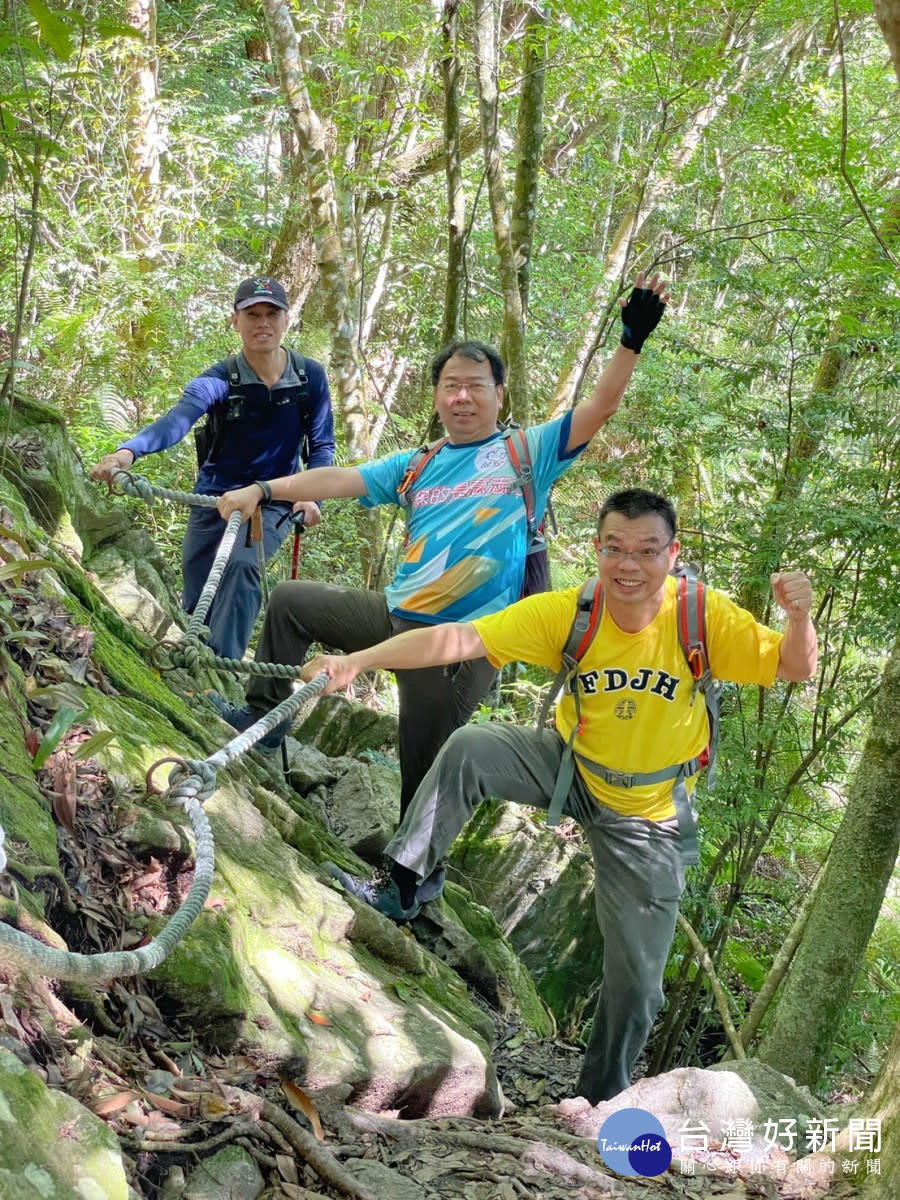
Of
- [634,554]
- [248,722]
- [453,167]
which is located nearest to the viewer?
[634,554]

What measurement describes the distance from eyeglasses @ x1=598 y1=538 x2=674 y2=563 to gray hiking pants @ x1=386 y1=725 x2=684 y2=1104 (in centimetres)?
87

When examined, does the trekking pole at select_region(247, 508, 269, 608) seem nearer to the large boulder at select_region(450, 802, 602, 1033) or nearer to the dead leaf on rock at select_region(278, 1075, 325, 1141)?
the dead leaf on rock at select_region(278, 1075, 325, 1141)

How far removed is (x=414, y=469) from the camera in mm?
4383

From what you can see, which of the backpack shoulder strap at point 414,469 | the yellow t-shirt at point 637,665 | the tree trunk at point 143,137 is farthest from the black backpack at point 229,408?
the tree trunk at point 143,137

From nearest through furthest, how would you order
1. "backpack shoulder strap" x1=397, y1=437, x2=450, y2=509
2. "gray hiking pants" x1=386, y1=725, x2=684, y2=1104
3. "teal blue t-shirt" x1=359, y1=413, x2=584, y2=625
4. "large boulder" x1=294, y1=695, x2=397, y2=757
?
1. "gray hiking pants" x1=386, y1=725, x2=684, y2=1104
2. "teal blue t-shirt" x1=359, y1=413, x2=584, y2=625
3. "backpack shoulder strap" x1=397, y1=437, x2=450, y2=509
4. "large boulder" x1=294, y1=695, x2=397, y2=757

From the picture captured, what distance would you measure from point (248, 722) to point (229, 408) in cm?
158

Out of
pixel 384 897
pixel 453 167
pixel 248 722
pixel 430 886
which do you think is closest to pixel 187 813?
pixel 384 897

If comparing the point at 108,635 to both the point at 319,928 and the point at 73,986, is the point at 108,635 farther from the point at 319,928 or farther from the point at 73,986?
the point at 73,986

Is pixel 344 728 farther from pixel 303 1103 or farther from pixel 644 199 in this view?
pixel 644 199

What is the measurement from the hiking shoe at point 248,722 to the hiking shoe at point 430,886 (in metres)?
1.07

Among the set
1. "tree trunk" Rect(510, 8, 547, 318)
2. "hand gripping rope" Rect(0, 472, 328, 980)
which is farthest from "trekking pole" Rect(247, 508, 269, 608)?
"tree trunk" Rect(510, 8, 547, 318)

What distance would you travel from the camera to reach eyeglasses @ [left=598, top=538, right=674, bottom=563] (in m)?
3.69

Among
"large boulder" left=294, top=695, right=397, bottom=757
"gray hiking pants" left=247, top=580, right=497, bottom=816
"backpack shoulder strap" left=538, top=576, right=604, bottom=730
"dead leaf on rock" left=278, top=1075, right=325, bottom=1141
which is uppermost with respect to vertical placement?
"backpack shoulder strap" left=538, top=576, right=604, bottom=730

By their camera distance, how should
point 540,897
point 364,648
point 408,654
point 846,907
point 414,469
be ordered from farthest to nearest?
point 540,897 < point 846,907 < point 364,648 < point 414,469 < point 408,654
